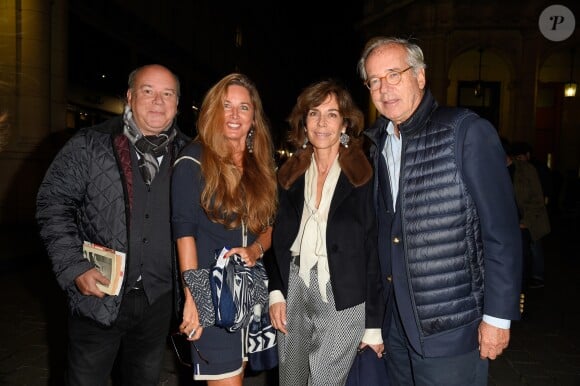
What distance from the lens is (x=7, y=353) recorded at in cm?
482

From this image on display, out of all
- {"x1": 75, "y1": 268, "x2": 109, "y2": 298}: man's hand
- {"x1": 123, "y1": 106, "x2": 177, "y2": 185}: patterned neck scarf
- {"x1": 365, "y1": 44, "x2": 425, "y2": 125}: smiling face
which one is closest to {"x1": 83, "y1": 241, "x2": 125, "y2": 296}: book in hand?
{"x1": 75, "y1": 268, "x2": 109, "y2": 298}: man's hand

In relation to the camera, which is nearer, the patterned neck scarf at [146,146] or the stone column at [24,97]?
the patterned neck scarf at [146,146]

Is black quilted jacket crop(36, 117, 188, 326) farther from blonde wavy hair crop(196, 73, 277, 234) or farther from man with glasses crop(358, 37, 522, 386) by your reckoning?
man with glasses crop(358, 37, 522, 386)

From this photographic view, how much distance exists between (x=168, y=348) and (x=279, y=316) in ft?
9.75

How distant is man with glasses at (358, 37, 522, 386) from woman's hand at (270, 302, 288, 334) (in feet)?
2.50

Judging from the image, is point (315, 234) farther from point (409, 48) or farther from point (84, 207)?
point (84, 207)

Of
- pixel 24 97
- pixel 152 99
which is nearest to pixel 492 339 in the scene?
pixel 152 99

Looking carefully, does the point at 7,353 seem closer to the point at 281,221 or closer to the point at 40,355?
the point at 40,355

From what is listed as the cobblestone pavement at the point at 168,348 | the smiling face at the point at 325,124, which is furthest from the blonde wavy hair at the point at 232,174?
the cobblestone pavement at the point at 168,348

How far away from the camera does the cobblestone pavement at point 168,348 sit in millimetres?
4488

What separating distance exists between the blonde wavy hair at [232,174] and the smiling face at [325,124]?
0.35m

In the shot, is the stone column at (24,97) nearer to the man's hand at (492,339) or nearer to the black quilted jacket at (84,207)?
the black quilted jacket at (84,207)

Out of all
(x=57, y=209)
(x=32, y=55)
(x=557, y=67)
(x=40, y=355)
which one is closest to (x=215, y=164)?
(x=57, y=209)

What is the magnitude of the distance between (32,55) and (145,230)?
11.3 m
